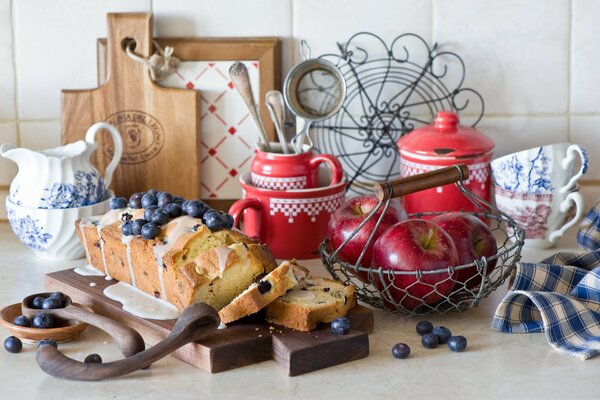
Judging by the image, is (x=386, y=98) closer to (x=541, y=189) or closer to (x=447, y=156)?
(x=447, y=156)

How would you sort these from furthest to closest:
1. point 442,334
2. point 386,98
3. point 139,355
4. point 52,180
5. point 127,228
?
1. point 386,98
2. point 52,180
3. point 127,228
4. point 442,334
5. point 139,355

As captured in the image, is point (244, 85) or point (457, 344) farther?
point (244, 85)

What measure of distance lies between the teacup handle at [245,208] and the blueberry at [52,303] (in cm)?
32

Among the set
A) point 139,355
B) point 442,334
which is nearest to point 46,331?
point 139,355

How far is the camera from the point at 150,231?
121cm

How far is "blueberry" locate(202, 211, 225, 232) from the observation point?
121 cm

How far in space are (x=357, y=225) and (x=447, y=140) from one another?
30 cm

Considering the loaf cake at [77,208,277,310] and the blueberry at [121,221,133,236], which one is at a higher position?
the blueberry at [121,221,133,236]


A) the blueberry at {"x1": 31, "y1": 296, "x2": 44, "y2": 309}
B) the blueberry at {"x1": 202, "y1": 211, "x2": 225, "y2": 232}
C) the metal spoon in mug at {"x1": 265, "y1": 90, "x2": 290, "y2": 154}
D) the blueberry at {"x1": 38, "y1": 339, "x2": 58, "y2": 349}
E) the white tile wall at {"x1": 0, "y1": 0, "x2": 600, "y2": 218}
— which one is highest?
the white tile wall at {"x1": 0, "y1": 0, "x2": 600, "y2": 218}

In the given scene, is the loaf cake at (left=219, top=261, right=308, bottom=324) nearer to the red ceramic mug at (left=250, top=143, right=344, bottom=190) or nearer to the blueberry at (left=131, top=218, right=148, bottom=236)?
the blueberry at (left=131, top=218, right=148, bottom=236)

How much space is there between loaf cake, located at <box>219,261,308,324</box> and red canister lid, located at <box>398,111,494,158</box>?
453mm

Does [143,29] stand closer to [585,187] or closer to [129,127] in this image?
[129,127]

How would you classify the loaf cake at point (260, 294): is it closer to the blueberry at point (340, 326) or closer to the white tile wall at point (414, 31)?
the blueberry at point (340, 326)

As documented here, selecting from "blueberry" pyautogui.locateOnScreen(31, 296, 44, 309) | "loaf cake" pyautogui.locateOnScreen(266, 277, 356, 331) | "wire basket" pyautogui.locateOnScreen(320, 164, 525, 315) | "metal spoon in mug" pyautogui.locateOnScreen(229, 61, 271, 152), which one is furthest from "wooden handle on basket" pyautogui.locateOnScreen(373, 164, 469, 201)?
"blueberry" pyautogui.locateOnScreen(31, 296, 44, 309)
